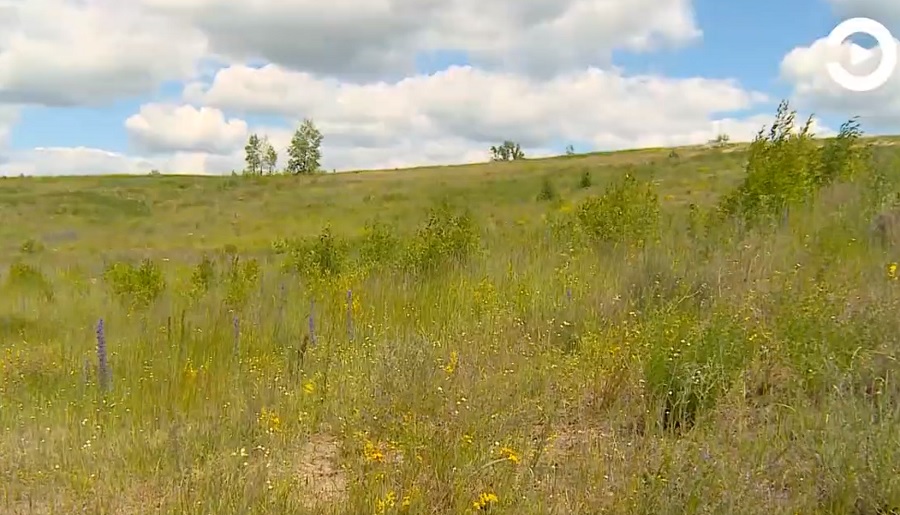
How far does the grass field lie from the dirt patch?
0.05 ft

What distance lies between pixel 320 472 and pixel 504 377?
1236mm

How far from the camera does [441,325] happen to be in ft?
17.0

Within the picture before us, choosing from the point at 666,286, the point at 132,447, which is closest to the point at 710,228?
the point at 666,286

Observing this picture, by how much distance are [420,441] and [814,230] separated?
18.0 ft

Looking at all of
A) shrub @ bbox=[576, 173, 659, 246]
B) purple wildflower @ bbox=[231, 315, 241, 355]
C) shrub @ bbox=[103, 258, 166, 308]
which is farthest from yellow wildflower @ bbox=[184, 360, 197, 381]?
shrub @ bbox=[576, 173, 659, 246]

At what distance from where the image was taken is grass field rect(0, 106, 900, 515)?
8.70 feet

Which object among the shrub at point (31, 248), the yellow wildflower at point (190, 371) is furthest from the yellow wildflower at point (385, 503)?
the shrub at point (31, 248)

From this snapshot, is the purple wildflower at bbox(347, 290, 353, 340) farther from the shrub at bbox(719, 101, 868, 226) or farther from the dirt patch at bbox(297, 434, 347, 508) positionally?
the shrub at bbox(719, 101, 868, 226)

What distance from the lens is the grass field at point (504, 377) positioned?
2652mm

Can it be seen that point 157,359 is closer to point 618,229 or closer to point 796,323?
point 796,323

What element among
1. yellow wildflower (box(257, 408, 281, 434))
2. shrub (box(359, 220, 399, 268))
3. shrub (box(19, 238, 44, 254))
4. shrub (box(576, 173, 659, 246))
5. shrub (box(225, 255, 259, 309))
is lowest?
shrub (box(19, 238, 44, 254))

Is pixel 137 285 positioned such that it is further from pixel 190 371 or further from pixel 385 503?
pixel 385 503

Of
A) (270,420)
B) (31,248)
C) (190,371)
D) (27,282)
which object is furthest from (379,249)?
(31,248)

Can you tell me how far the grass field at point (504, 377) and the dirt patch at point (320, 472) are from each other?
2cm
